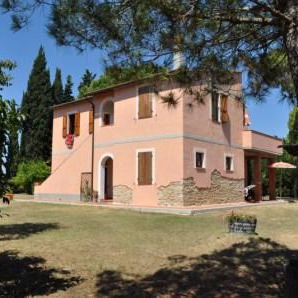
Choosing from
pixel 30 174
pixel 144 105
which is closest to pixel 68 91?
pixel 30 174

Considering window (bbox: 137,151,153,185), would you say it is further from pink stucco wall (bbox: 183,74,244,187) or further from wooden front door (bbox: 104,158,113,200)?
wooden front door (bbox: 104,158,113,200)

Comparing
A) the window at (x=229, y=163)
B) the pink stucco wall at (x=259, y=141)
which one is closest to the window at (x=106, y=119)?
the window at (x=229, y=163)

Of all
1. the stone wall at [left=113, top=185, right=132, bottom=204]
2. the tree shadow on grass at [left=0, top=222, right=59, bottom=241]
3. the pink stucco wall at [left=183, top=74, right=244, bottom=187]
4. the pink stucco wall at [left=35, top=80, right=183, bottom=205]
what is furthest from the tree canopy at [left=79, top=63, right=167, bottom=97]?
the stone wall at [left=113, top=185, right=132, bottom=204]

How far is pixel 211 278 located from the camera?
6.99 metres

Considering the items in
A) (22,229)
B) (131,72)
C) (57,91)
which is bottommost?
(22,229)

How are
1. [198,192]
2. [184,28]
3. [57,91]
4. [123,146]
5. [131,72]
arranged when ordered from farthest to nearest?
1. [57,91]
2. [123,146]
3. [198,192]
4. [131,72]
5. [184,28]

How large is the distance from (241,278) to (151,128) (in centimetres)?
1357

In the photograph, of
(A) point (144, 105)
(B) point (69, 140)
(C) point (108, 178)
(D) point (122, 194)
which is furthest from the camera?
(B) point (69, 140)

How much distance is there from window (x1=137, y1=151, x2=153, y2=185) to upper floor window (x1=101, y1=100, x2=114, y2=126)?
404cm

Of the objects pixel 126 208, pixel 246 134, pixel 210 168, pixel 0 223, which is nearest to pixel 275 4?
pixel 0 223

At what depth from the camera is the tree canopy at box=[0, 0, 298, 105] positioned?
5117mm

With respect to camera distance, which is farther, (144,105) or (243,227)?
(144,105)

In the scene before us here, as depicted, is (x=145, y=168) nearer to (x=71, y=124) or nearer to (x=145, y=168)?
(x=145, y=168)

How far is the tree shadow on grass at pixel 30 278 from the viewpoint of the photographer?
20.0 ft
